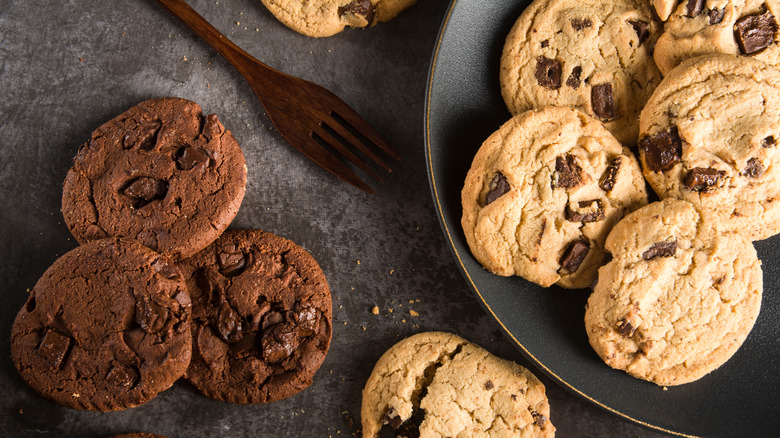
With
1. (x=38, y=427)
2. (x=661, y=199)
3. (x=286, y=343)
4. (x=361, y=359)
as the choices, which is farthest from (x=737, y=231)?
(x=38, y=427)

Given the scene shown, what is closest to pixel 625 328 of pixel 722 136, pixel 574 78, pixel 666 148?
pixel 666 148

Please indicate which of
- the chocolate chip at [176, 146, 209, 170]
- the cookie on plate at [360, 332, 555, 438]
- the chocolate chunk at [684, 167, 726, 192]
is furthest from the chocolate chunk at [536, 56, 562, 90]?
the chocolate chip at [176, 146, 209, 170]

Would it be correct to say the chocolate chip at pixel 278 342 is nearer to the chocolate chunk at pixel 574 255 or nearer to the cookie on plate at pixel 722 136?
the chocolate chunk at pixel 574 255

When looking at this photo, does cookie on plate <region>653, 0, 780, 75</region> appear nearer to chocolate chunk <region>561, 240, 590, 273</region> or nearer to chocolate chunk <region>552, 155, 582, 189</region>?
chocolate chunk <region>552, 155, 582, 189</region>

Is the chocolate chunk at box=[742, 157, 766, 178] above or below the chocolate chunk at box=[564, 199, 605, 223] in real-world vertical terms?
above

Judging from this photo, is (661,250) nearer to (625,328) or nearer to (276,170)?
(625,328)

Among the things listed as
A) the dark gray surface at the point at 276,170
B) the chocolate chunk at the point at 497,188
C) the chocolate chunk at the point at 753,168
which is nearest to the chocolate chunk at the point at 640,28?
the chocolate chunk at the point at 753,168
